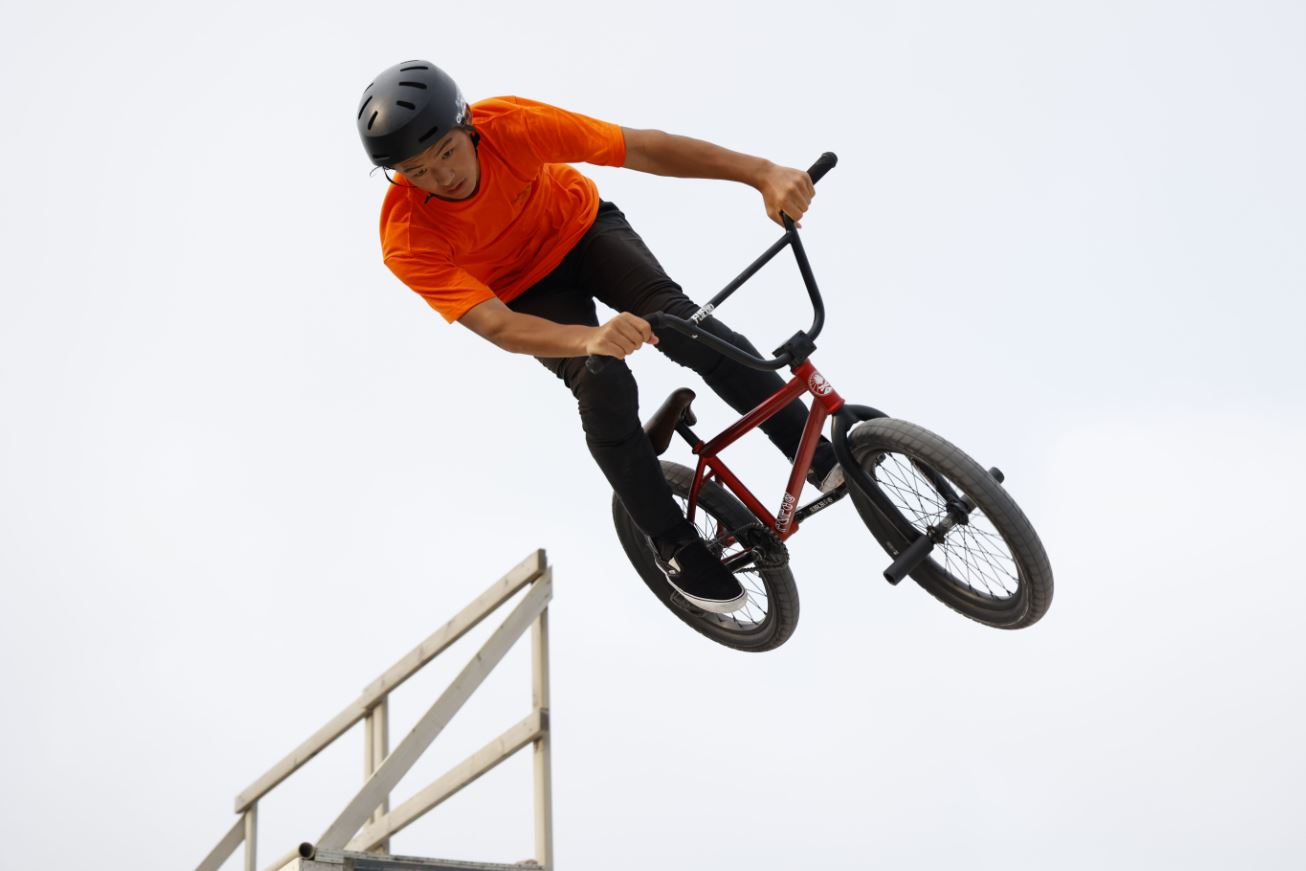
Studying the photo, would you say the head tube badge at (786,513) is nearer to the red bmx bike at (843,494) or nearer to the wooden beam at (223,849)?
the red bmx bike at (843,494)

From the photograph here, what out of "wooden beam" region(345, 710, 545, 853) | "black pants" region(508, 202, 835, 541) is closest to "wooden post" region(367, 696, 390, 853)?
"wooden beam" region(345, 710, 545, 853)

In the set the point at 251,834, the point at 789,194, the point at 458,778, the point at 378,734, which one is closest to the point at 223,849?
the point at 251,834

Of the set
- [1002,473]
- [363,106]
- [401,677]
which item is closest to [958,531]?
[1002,473]

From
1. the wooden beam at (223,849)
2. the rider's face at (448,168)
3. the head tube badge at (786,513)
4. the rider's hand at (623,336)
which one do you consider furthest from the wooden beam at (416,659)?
→ the rider's hand at (623,336)

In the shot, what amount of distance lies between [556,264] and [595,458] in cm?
67

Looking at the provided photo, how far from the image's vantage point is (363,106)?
399cm

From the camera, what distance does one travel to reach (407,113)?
3867mm

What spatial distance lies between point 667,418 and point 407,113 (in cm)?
130

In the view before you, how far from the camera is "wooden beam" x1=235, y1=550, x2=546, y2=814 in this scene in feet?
18.7

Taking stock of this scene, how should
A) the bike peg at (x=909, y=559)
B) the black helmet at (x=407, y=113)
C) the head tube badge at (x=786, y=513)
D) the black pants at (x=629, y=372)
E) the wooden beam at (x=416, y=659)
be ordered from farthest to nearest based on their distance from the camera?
the wooden beam at (x=416, y=659)
the head tube badge at (x=786, y=513)
the black pants at (x=629, y=372)
the bike peg at (x=909, y=559)
the black helmet at (x=407, y=113)

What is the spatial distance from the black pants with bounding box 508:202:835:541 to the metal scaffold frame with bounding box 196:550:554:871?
3.96 ft

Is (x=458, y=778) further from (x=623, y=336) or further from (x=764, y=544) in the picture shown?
(x=623, y=336)

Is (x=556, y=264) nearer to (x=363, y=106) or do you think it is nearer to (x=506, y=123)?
(x=506, y=123)

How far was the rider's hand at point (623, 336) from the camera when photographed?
3.62 meters
